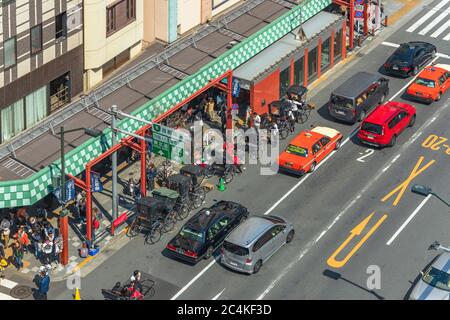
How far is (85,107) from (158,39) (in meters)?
13.5

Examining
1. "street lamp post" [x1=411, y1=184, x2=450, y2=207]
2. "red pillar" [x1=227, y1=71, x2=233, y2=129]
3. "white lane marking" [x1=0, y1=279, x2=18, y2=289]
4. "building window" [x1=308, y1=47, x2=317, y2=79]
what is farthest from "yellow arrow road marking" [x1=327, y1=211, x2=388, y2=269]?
"building window" [x1=308, y1=47, x2=317, y2=79]

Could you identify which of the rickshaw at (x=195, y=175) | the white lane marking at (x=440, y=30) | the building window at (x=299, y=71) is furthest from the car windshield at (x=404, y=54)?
the rickshaw at (x=195, y=175)

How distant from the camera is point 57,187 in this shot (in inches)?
2112

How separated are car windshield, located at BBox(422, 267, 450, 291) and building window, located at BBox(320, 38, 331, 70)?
27.1 meters

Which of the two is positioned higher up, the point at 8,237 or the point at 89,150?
the point at 89,150

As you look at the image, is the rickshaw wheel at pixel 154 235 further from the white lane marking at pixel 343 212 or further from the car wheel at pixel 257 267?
the white lane marking at pixel 343 212

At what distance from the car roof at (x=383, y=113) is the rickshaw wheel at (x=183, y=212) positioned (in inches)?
542

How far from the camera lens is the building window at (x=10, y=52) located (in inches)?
2297

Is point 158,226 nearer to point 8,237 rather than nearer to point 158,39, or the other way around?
point 8,237

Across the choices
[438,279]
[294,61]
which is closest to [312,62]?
[294,61]

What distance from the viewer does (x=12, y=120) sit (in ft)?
199

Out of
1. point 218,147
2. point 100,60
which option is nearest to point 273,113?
point 218,147

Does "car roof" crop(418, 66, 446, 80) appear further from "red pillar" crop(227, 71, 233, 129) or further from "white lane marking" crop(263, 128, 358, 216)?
"red pillar" crop(227, 71, 233, 129)

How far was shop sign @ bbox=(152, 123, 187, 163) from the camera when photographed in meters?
54.8
